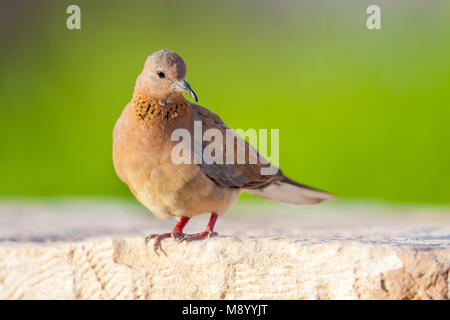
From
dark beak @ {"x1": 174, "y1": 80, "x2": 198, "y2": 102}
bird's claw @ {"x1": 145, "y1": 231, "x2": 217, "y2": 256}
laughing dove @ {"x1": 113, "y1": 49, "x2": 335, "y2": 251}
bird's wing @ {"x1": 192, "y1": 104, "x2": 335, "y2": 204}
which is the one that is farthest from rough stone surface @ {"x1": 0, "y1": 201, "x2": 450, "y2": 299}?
dark beak @ {"x1": 174, "y1": 80, "x2": 198, "y2": 102}

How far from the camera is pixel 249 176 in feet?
13.9

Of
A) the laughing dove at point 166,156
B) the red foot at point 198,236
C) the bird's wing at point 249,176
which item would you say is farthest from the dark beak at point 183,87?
the red foot at point 198,236

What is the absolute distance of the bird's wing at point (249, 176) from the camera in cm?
405

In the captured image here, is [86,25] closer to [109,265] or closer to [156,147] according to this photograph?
[156,147]

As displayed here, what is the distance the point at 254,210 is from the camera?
685cm

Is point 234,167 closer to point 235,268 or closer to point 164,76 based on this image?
point 164,76

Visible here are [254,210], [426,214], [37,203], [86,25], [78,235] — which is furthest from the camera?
[86,25]

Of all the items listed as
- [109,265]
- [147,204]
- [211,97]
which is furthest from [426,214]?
[109,265]

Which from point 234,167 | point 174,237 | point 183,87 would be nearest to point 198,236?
point 174,237

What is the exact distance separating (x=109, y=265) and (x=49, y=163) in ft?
12.8

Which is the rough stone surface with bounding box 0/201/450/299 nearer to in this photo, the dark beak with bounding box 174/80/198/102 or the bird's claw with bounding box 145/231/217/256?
the bird's claw with bounding box 145/231/217/256

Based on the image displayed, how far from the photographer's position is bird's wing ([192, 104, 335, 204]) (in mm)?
4055

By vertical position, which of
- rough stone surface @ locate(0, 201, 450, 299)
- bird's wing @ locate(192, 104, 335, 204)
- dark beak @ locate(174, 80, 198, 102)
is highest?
dark beak @ locate(174, 80, 198, 102)

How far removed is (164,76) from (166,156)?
0.43m
